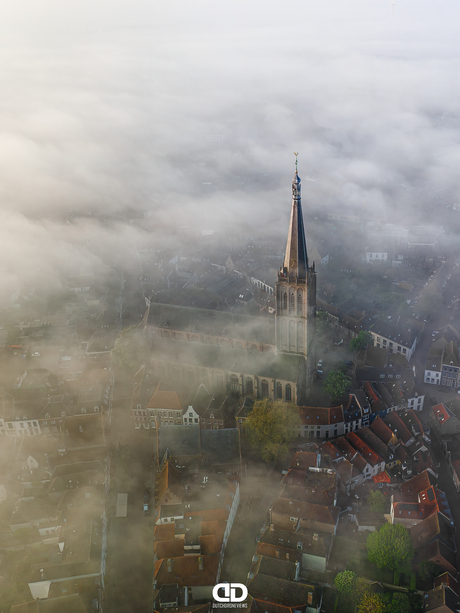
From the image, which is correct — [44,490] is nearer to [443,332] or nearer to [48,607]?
[48,607]

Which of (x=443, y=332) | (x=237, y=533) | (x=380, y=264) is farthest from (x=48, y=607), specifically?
(x=380, y=264)

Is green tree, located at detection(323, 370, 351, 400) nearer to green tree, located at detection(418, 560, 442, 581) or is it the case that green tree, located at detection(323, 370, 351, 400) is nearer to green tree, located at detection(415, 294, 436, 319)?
green tree, located at detection(418, 560, 442, 581)

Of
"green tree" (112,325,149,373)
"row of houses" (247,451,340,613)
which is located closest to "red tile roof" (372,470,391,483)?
"row of houses" (247,451,340,613)

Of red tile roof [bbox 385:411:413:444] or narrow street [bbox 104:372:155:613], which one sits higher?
red tile roof [bbox 385:411:413:444]

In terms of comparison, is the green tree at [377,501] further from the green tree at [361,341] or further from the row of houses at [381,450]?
the green tree at [361,341]

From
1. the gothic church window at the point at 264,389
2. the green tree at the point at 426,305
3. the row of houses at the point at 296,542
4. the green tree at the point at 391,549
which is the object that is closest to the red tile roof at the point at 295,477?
the row of houses at the point at 296,542
